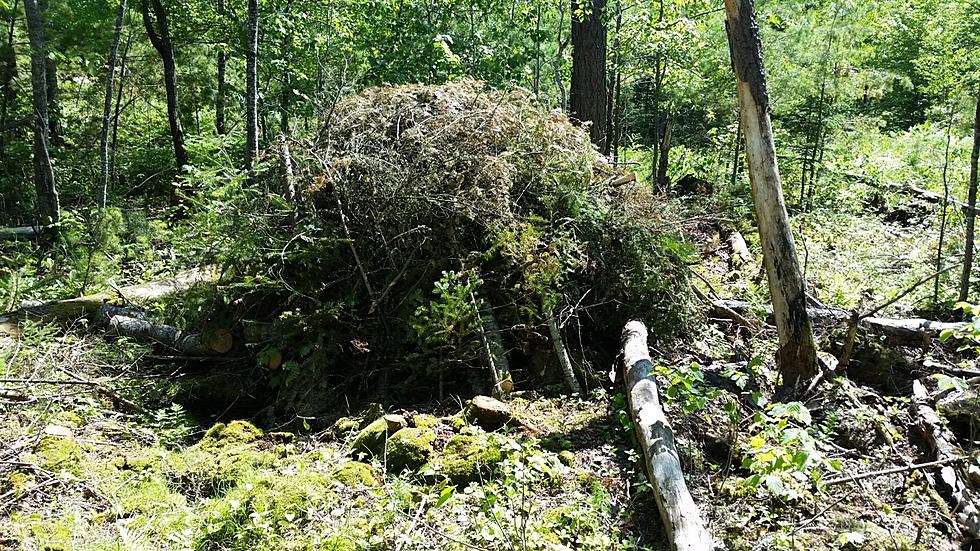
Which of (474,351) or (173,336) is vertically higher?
(474,351)

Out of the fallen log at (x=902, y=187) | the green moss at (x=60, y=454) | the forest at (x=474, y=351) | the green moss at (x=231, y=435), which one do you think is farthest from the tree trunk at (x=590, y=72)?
the green moss at (x=60, y=454)

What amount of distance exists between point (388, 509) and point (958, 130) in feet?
32.1

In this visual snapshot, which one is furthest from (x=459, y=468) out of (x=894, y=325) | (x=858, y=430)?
(x=894, y=325)

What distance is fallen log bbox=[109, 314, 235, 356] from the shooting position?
5914mm

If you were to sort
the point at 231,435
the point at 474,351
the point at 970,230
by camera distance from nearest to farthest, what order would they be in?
the point at 231,435
the point at 474,351
the point at 970,230

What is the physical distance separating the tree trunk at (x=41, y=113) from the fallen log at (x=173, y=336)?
328 centimetres

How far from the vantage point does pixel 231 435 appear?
4.82 meters

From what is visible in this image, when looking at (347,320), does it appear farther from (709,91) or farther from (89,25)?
(89,25)

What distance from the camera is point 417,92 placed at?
656 centimetres

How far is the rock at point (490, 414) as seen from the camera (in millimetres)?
4738

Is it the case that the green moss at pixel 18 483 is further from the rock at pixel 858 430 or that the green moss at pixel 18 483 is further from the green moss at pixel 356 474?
the rock at pixel 858 430

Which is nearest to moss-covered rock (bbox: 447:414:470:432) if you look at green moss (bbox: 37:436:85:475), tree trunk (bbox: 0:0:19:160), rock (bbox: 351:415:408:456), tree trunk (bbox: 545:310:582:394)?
rock (bbox: 351:415:408:456)

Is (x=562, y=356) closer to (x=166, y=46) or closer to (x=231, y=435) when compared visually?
(x=231, y=435)

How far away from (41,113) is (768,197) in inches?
373
